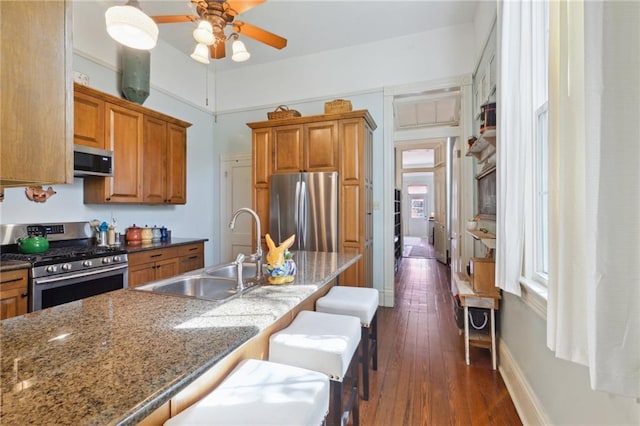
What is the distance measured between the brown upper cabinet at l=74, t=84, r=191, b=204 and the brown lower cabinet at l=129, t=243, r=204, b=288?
26.0 inches

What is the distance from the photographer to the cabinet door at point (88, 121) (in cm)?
261

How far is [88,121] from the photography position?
2717 millimetres

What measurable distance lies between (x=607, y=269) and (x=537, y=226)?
1199mm

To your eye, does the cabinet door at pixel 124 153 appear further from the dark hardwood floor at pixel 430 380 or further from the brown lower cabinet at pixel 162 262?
the dark hardwood floor at pixel 430 380

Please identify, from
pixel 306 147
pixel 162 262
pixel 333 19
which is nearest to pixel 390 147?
pixel 306 147

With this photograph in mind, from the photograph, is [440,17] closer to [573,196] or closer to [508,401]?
[573,196]

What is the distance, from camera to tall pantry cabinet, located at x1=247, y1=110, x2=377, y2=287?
11.1ft

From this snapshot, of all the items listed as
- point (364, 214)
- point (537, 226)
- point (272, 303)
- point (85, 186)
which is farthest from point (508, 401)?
point (85, 186)

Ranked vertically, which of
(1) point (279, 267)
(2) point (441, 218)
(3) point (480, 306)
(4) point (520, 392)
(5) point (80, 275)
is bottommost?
(4) point (520, 392)

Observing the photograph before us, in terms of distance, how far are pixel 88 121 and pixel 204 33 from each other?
5.51 ft

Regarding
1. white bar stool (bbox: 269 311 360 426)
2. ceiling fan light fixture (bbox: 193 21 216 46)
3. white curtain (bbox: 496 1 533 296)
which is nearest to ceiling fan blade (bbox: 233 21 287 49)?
ceiling fan light fixture (bbox: 193 21 216 46)

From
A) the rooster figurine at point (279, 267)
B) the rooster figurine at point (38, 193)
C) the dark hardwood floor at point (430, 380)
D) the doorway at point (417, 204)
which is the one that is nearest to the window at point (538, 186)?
the dark hardwood floor at point (430, 380)

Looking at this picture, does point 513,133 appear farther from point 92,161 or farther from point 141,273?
point 92,161

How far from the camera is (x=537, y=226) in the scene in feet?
5.76
